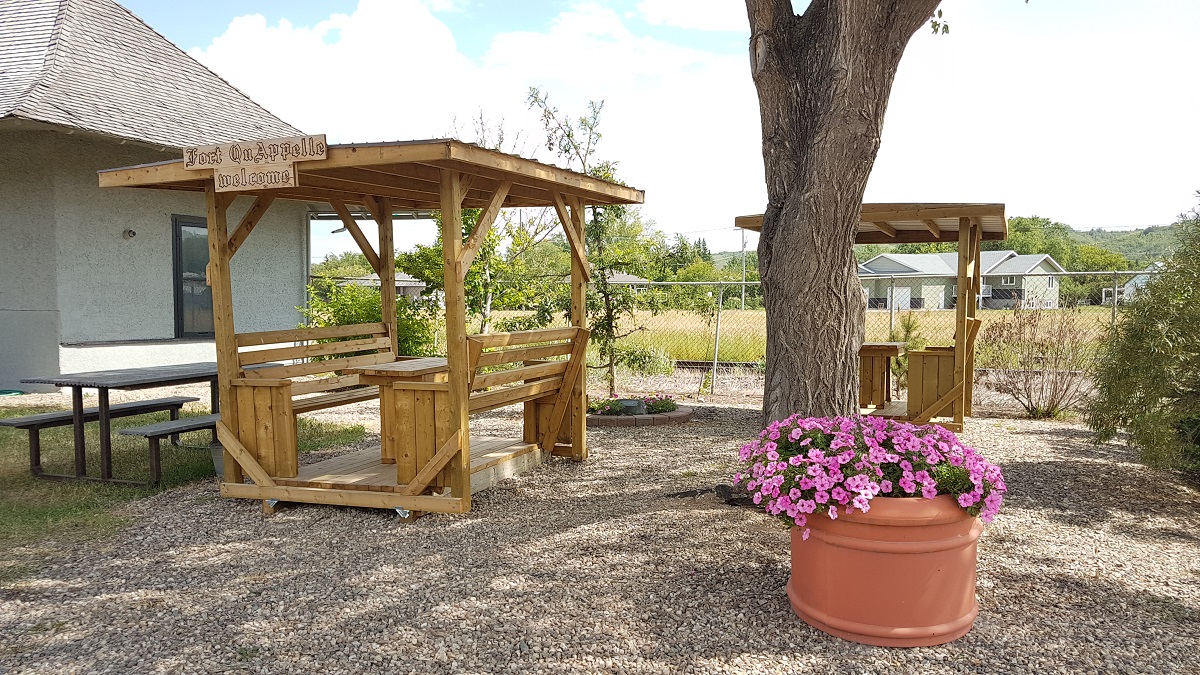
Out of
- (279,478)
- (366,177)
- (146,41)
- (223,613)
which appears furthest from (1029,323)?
(146,41)

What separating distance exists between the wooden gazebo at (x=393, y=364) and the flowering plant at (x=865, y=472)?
2609mm

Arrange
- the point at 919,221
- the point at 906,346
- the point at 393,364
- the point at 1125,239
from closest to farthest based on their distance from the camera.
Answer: the point at 393,364, the point at 919,221, the point at 906,346, the point at 1125,239

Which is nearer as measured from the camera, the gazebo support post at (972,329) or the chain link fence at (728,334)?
the gazebo support post at (972,329)

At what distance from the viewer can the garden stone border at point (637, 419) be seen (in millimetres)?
9602

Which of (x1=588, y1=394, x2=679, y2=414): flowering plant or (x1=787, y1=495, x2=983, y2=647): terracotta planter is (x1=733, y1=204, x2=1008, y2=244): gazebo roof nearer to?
(x1=588, y1=394, x2=679, y2=414): flowering plant

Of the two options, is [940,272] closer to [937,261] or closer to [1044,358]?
[937,261]

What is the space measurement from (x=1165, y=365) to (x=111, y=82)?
1347cm

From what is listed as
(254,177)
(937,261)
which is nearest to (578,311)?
(254,177)

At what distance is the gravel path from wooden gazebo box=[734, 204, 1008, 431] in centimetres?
232

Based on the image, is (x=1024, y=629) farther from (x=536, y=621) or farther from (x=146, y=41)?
(x=146, y=41)

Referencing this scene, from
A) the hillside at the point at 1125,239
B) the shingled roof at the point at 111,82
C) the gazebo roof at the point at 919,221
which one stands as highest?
the hillside at the point at 1125,239

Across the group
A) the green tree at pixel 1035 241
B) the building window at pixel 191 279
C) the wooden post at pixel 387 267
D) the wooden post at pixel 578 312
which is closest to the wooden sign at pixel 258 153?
the wooden post at pixel 387 267

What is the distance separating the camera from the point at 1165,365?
6121 mm

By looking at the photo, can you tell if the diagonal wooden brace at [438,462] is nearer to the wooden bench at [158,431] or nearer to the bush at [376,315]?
the wooden bench at [158,431]
